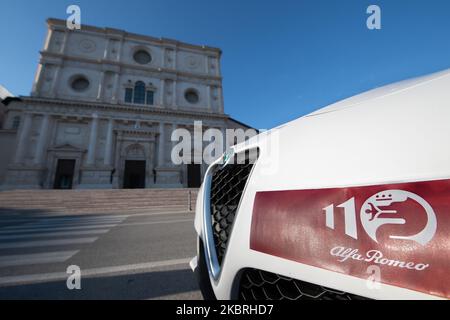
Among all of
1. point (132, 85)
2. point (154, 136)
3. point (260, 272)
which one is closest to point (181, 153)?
point (154, 136)

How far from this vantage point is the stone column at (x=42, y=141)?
18156mm

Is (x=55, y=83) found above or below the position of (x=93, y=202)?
above

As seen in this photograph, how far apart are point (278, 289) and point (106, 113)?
2407 centimetres

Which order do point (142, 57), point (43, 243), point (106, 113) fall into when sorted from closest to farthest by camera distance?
point (43, 243) < point (106, 113) < point (142, 57)

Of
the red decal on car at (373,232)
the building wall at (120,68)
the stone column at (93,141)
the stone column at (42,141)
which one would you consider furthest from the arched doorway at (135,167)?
the red decal on car at (373,232)

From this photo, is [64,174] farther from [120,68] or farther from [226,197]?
[226,197]

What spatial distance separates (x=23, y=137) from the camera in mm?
17984

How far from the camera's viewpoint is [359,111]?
79 cm

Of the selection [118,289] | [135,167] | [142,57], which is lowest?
[118,289]

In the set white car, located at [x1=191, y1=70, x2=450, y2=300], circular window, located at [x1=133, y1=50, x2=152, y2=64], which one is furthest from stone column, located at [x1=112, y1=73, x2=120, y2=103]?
white car, located at [x1=191, y1=70, x2=450, y2=300]

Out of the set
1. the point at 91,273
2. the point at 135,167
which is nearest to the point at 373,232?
the point at 91,273

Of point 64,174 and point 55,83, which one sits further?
point 55,83

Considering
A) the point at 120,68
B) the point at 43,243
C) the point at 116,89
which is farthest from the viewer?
the point at 120,68
